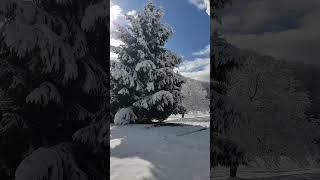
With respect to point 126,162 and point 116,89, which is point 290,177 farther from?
point 116,89

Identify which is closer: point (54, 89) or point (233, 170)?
point (54, 89)

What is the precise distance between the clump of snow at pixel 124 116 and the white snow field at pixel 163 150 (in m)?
0.04

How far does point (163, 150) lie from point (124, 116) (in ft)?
1.41

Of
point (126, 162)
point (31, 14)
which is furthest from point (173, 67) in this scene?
point (31, 14)

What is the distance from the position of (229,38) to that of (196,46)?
29 cm

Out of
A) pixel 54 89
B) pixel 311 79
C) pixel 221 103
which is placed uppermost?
pixel 311 79

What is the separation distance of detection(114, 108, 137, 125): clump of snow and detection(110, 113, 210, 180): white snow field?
0.04 meters

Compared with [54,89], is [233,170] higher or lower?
lower

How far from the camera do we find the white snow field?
11.5 ft

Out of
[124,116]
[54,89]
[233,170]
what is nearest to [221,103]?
[233,170]

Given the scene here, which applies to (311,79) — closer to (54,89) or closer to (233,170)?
(233,170)

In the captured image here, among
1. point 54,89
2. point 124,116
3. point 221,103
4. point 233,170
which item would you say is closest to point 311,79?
point 221,103

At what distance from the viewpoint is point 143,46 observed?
3586 mm

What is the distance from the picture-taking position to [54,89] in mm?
3385
